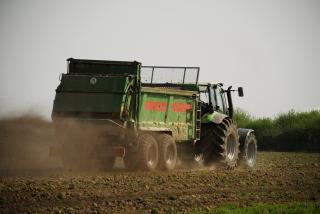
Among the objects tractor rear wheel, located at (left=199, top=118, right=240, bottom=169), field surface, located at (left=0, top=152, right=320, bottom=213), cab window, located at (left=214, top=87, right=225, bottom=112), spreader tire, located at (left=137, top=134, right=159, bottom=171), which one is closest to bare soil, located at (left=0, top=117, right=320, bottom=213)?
field surface, located at (left=0, top=152, right=320, bottom=213)

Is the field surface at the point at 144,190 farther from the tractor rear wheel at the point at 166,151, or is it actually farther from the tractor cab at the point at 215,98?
the tractor cab at the point at 215,98

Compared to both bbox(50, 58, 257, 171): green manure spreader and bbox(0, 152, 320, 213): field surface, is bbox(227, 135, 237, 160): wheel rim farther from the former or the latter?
bbox(0, 152, 320, 213): field surface

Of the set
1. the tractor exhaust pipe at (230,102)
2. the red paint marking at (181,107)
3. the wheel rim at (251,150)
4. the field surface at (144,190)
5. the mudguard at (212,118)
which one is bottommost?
the field surface at (144,190)

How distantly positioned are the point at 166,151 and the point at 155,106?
125cm

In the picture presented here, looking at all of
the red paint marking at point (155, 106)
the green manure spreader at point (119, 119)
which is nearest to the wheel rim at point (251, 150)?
the green manure spreader at point (119, 119)

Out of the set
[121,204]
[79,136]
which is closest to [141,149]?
[79,136]

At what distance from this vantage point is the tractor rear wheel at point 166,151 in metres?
18.0

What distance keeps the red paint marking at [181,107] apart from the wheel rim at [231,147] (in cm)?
218

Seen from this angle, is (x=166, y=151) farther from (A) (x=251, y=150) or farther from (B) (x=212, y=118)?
(A) (x=251, y=150)

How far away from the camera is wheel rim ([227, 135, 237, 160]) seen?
69.7 feet

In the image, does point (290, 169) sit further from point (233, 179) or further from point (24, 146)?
point (24, 146)

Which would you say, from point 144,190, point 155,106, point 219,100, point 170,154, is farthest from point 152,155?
point 219,100

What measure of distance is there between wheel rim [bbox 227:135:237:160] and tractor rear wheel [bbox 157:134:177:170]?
9.71 feet

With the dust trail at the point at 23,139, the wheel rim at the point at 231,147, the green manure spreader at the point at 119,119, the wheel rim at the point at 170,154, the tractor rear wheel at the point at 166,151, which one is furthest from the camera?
the wheel rim at the point at 231,147
